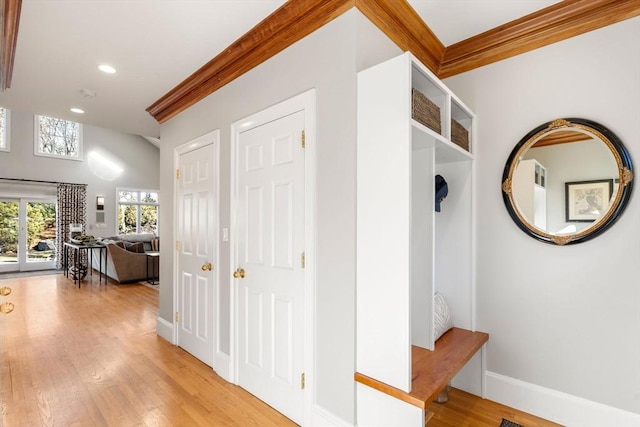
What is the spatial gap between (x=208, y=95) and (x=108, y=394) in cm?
261

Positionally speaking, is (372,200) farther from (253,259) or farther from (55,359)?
(55,359)

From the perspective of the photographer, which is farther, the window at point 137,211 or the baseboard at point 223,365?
the window at point 137,211

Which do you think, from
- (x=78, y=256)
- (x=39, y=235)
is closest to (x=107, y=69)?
(x=78, y=256)

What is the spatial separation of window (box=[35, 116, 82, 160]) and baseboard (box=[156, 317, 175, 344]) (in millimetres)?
7778

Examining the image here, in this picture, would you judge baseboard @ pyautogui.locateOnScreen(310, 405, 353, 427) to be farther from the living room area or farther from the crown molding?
the living room area

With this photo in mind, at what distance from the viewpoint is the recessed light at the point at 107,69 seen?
2.70 m

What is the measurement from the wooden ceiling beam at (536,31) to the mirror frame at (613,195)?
570 mm

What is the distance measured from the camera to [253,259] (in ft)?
7.79

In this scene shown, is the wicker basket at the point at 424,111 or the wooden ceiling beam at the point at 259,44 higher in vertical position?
the wooden ceiling beam at the point at 259,44

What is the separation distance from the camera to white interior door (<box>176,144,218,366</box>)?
2.85 meters

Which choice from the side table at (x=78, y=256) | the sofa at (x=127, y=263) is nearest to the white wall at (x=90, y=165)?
the side table at (x=78, y=256)

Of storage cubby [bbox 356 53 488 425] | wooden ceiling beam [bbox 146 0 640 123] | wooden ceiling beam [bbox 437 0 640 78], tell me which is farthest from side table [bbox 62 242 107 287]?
wooden ceiling beam [bbox 437 0 640 78]

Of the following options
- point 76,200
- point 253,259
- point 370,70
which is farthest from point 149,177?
point 370,70

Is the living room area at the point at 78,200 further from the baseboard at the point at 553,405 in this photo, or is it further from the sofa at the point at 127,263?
the baseboard at the point at 553,405
